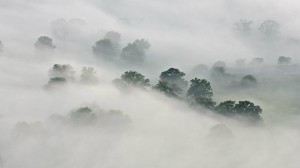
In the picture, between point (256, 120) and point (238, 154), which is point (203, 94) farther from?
point (238, 154)

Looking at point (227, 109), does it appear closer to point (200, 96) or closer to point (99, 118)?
point (200, 96)

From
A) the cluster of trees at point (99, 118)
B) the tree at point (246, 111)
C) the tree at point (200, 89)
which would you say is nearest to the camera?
the cluster of trees at point (99, 118)

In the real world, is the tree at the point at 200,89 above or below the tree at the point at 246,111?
above

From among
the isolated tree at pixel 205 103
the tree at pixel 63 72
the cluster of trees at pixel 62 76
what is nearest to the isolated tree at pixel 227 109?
the isolated tree at pixel 205 103

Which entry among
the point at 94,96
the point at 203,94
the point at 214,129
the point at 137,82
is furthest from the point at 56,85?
the point at 214,129

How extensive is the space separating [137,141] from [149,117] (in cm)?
2416

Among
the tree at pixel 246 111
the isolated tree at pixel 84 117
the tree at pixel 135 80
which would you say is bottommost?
the isolated tree at pixel 84 117

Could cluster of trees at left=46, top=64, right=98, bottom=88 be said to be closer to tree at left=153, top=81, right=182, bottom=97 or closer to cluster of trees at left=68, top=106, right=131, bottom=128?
cluster of trees at left=68, top=106, right=131, bottom=128

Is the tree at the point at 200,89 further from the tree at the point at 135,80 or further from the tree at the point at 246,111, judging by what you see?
the tree at the point at 246,111

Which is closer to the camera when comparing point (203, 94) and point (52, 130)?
point (52, 130)

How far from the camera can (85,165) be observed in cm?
13562

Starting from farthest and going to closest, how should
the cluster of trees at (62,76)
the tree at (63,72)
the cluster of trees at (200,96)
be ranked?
the tree at (63,72) → the cluster of trees at (62,76) → the cluster of trees at (200,96)

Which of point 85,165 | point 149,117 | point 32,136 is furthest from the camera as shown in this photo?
point 149,117

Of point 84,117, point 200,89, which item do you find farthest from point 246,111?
point 84,117
